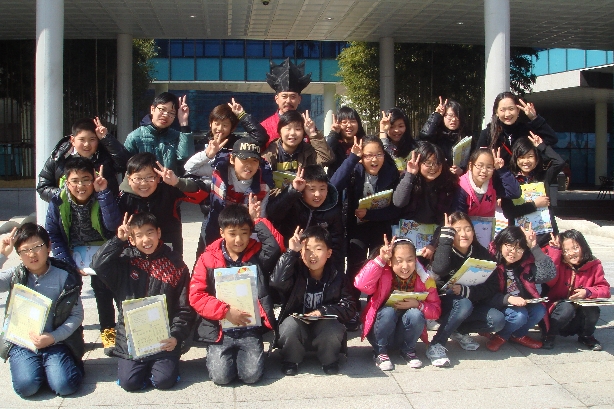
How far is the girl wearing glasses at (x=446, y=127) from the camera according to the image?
5254 millimetres

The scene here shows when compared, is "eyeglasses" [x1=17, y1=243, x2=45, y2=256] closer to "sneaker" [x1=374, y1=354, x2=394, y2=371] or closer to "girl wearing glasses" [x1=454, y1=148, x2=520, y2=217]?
"sneaker" [x1=374, y1=354, x2=394, y2=371]

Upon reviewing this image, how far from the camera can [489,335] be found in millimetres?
4625

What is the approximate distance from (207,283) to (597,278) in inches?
111

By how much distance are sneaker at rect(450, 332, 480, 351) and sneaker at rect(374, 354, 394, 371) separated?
2.25ft

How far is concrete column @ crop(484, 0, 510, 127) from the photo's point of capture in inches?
408

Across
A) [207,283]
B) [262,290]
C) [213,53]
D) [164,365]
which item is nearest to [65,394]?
[164,365]

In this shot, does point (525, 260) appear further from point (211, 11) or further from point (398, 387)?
point (211, 11)

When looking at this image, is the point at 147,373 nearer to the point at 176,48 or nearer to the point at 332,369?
the point at 332,369

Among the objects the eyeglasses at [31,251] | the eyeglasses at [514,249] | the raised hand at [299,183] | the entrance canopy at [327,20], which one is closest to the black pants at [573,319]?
the eyeglasses at [514,249]

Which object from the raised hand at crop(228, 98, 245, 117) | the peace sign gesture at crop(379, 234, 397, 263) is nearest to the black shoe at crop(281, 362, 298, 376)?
the peace sign gesture at crop(379, 234, 397, 263)

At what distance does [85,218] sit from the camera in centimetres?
444

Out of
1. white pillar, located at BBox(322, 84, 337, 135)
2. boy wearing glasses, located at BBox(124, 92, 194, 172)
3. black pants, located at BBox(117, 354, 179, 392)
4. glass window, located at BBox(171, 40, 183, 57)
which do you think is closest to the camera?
black pants, located at BBox(117, 354, 179, 392)

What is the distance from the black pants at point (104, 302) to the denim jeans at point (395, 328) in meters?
1.86

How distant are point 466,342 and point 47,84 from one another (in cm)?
753
